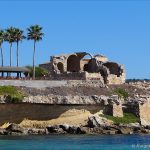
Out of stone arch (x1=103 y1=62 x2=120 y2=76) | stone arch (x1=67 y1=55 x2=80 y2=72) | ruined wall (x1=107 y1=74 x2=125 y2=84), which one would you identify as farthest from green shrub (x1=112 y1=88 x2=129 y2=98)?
stone arch (x1=67 y1=55 x2=80 y2=72)

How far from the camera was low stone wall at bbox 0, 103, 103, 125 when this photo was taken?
7312 centimetres

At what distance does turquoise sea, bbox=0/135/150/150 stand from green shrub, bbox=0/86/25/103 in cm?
868

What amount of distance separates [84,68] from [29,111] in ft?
93.8

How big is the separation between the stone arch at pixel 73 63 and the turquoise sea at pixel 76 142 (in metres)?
33.0

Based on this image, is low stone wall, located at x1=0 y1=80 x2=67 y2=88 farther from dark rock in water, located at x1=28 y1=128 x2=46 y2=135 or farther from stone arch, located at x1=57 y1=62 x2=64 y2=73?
stone arch, located at x1=57 y1=62 x2=64 y2=73

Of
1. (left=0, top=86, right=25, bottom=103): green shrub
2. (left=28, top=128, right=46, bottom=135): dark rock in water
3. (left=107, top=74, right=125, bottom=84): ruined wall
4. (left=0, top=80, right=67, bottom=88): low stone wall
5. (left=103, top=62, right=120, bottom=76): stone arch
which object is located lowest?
(left=28, top=128, right=46, bottom=135): dark rock in water

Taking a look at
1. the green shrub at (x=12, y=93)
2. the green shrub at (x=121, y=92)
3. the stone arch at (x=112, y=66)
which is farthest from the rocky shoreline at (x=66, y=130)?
the stone arch at (x=112, y=66)

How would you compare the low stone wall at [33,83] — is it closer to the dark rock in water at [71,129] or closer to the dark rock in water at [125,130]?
the dark rock in water at [71,129]

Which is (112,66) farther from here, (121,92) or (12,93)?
(12,93)

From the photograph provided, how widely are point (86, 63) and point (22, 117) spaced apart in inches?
1177

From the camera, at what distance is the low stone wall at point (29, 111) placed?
73125mm

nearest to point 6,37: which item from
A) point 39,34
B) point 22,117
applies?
point 39,34

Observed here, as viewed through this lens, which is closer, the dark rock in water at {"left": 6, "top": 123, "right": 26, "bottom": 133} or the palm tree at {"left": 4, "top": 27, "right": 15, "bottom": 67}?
the dark rock in water at {"left": 6, "top": 123, "right": 26, "bottom": 133}

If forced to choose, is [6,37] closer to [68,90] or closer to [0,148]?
[68,90]
